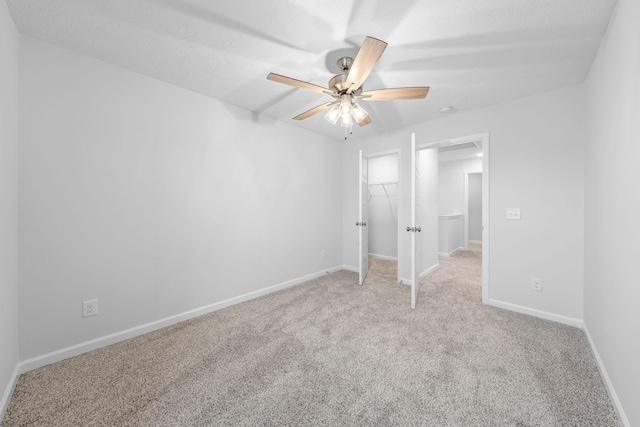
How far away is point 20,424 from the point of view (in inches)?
51.9

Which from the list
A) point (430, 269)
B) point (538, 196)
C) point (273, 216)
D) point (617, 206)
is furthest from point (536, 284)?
point (273, 216)

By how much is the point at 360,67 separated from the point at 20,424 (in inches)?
111

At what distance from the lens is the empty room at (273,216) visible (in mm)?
1447

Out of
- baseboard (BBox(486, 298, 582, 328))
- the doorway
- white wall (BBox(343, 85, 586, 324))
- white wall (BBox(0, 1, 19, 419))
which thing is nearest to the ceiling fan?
white wall (BBox(343, 85, 586, 324))

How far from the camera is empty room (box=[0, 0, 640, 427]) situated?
4.75ft

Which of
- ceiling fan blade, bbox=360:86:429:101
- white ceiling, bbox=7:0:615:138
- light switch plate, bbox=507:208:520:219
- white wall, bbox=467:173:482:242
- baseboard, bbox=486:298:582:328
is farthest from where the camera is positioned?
white wall, bbox=467:173:482:242

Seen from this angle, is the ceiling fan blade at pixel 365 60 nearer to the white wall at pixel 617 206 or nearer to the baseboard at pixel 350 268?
the white wall at pixel 617 206

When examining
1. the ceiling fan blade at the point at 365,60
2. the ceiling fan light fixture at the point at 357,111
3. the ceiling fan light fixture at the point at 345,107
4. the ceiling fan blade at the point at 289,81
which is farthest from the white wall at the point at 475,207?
the ceiling fan blade at the point at 289,81

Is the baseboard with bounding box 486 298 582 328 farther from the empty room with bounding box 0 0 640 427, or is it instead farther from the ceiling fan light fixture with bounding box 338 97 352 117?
the ceiling fan light fixture with bounding box 338 97 352 117

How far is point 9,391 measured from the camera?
150 cm

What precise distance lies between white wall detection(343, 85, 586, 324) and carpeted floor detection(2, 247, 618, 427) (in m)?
0.32

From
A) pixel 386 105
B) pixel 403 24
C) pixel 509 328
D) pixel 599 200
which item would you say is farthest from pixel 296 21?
pixel 509 328

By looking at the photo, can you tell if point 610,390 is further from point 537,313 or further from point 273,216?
point 273,216

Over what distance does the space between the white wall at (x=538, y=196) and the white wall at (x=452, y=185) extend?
4.05 m
